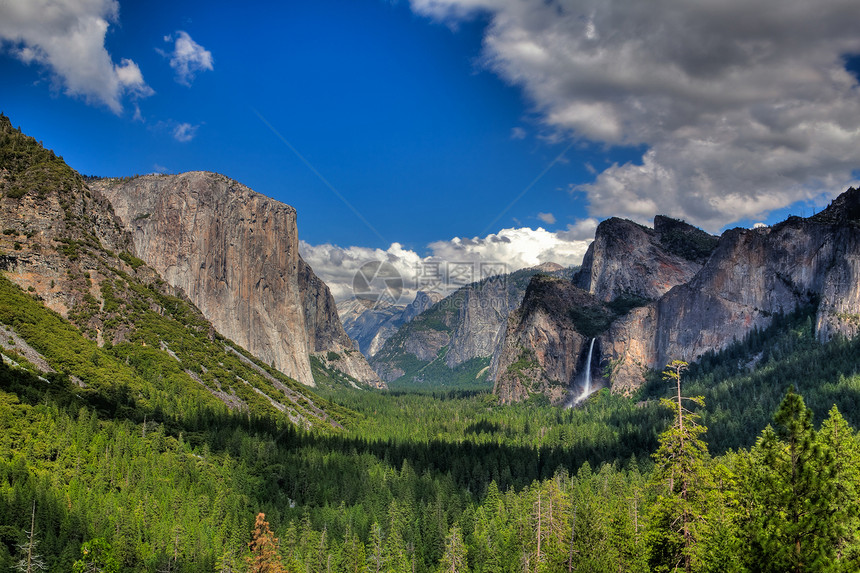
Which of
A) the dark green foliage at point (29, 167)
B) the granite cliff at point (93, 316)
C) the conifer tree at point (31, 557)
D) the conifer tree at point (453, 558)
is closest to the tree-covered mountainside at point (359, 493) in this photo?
the conifer tree at point (453, 558)

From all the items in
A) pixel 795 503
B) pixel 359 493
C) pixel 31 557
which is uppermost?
pixel 795 503

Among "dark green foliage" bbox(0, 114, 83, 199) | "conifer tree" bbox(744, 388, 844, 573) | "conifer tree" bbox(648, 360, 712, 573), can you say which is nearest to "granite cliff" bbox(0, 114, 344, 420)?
"dark green foliage" bbox(0, 114, 83, 199)

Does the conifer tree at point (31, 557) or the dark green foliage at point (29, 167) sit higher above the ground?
the dark green foliage at point (29, 167)

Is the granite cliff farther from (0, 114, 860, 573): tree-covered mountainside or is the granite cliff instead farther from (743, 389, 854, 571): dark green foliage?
(743, 389, 854, 571): dark green foliage

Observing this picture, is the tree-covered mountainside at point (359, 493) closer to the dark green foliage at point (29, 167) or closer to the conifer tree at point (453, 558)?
the conifer tree at point (453, 558)

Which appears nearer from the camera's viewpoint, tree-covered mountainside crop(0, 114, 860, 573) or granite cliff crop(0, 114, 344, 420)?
tree-covered mountainside crop(0, 114, 860, 573)

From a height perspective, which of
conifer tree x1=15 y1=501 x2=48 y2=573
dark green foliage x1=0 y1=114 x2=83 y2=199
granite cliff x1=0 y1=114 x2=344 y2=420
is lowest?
conifer tree x1=15 y1=501 x2=48 y2=573

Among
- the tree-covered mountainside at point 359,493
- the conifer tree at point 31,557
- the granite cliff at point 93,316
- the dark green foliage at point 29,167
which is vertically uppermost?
the dark green foliage at point 29,167

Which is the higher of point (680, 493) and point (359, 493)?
point (680, 493)

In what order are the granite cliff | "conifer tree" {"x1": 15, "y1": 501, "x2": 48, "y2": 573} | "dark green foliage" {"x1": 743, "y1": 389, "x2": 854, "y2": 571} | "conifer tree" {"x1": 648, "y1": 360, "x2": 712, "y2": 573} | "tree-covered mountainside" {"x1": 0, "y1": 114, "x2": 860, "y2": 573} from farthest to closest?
the granite cliff < "conifer tree" {"x1": 15, "y1": 501, "x2": 48, "y2": 573} < "conifer tree" {"x1": 648, "y1": 360, "x2": 712, "y2": 573} < "tree-covered mountainside" {"x1": 0, "y1": 114, "x2": 860, "y2": 573} < "dark green foliage" {"x1": 743, "y1": 389, "x2": 854, "y2": 571}

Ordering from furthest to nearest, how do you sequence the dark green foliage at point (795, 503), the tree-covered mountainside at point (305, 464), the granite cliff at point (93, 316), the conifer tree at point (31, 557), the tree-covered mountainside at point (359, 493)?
1. the granite cliff at point (93, 316)
2. the conifer tree at point (31, 557)
3. the tree-covered mountainside at point (359, 493)
4. the tree-covered mountainside at point (305, 464)
5. the dark green foliage at point (795, 503)

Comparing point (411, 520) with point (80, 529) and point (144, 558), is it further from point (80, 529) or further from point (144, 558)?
point (80, 529)

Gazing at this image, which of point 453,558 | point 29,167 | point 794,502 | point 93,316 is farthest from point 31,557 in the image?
point 29,167

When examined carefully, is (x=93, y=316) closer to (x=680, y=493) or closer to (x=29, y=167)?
(x=29, y=167)
